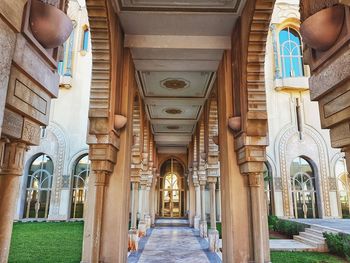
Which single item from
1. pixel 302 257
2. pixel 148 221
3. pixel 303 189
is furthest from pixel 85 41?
pixel 302 257

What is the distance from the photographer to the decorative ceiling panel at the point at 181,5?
457cm

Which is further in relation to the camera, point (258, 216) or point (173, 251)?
point (173, 251)

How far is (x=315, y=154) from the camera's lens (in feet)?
49.6

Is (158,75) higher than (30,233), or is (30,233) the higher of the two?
(158,75)

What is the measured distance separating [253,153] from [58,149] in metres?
13.0

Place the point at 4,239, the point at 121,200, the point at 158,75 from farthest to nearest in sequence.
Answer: the point at 158,75 → the point at 121,200 → the point at 4,239

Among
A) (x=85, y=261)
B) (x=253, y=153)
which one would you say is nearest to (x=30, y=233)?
(x=85, y=261)

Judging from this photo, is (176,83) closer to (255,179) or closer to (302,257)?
(255,179)

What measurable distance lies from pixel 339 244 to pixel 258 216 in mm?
4397

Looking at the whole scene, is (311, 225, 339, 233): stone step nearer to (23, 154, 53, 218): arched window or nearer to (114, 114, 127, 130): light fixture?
(114, 114, 127, 130): light fixture

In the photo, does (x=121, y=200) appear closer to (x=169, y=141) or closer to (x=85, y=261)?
Result: (x=85, y=261)

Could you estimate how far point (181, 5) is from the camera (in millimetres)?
4648

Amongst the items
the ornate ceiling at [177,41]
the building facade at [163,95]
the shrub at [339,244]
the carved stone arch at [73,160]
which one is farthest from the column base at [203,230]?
the carved stone arch at [73,160]

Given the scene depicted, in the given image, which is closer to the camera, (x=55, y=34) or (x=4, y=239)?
(x=4, y=239)
